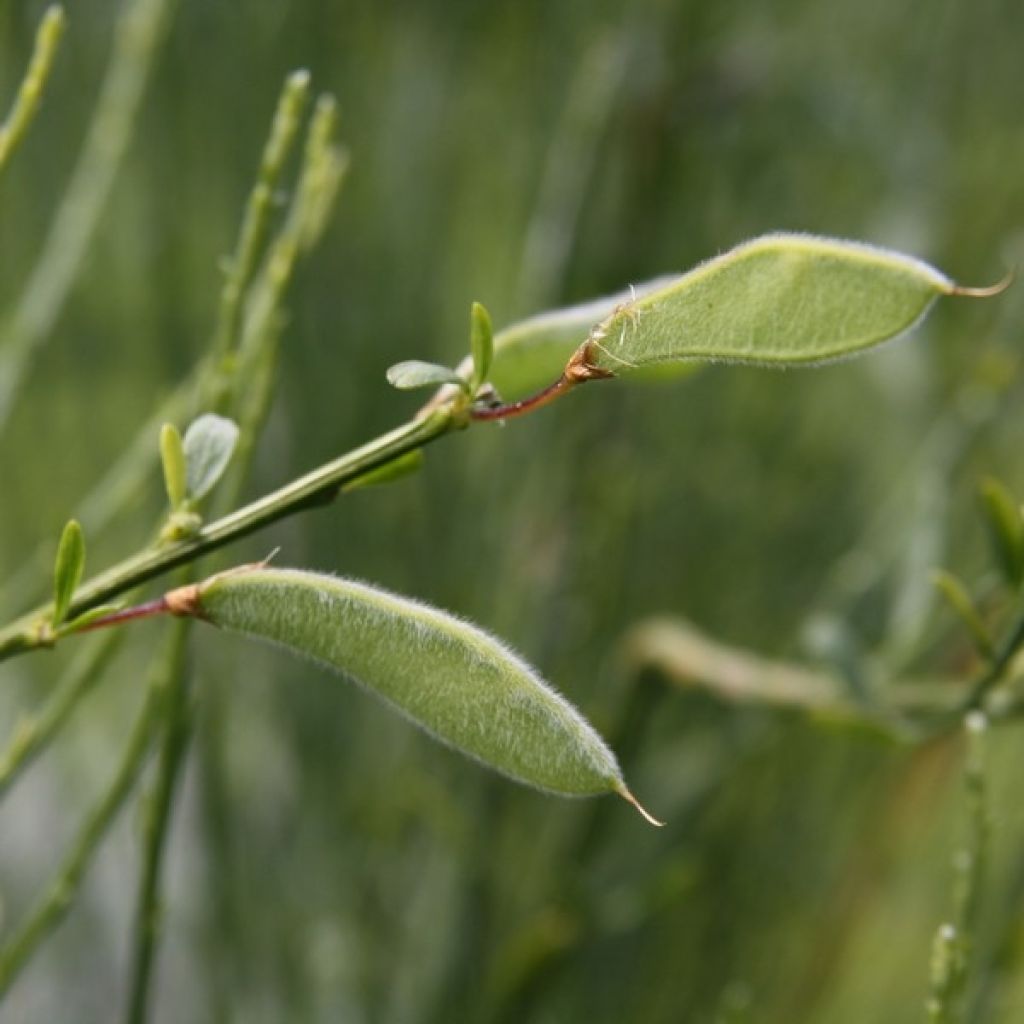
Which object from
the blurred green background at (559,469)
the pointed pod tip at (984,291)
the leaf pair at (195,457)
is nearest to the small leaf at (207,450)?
the leaf pair at (195,457)

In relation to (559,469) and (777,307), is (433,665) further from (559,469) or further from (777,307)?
(559,469)

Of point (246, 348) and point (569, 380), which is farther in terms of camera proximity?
point (246, 348)

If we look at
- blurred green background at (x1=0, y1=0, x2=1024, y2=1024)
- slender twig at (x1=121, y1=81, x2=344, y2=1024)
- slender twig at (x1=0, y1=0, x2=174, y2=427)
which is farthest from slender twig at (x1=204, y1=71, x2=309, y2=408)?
blurred green background at (x1=0, y1=0, x2=1024, y2=1024)

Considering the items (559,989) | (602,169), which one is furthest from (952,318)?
(559,989)

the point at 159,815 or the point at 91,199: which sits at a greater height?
the point at 91,199

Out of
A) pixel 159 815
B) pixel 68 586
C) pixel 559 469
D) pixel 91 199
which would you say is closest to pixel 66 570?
pixel 68 586

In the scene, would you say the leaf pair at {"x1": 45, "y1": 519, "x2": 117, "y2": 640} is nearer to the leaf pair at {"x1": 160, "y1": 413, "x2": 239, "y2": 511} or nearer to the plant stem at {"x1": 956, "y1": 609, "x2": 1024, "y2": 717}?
the leaf pair at {"x1": 160, "y1": 413, "x2": 239, "y2": 511}
